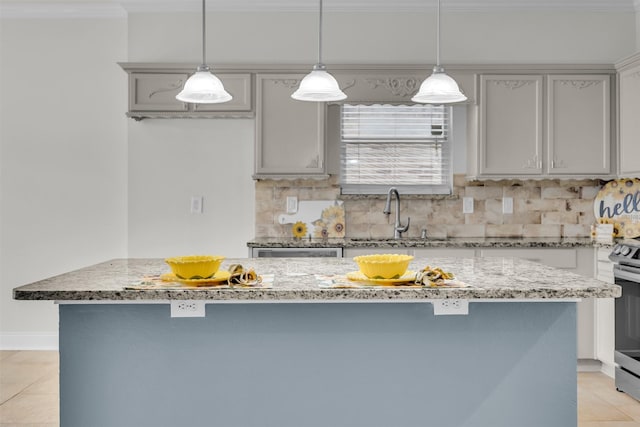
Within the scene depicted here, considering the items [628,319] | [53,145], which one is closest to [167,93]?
[53,145]

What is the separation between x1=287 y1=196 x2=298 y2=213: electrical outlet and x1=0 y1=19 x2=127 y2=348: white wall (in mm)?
1321

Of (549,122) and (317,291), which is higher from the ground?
(549,122)

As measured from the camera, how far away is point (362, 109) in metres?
4.55

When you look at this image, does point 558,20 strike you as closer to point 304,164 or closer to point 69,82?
point 304,164

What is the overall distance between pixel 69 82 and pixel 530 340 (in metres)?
4.01

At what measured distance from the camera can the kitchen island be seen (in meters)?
1.99

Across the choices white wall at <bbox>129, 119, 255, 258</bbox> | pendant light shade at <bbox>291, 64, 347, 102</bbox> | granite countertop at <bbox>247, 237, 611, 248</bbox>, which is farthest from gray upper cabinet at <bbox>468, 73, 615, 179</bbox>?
pendant light shade at <bbox>291, 64, 347, 102</bbox>

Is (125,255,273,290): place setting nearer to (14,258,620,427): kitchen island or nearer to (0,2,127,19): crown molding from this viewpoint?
(14,258,620,427): kitchen island

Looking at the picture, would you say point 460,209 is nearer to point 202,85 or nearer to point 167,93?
point 167,93

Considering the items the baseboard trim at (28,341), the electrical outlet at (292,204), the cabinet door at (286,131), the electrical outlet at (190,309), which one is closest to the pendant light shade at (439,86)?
the electrical outlet at (190,309)

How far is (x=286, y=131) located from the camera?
4.08 metres

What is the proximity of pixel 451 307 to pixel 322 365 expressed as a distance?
50cm

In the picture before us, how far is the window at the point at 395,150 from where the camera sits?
4.55 metres

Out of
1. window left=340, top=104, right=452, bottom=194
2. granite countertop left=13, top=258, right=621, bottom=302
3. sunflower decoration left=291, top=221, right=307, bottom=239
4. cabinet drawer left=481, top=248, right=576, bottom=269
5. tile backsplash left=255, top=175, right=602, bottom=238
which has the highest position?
window left=340, top=104, right=452, bottom=194
